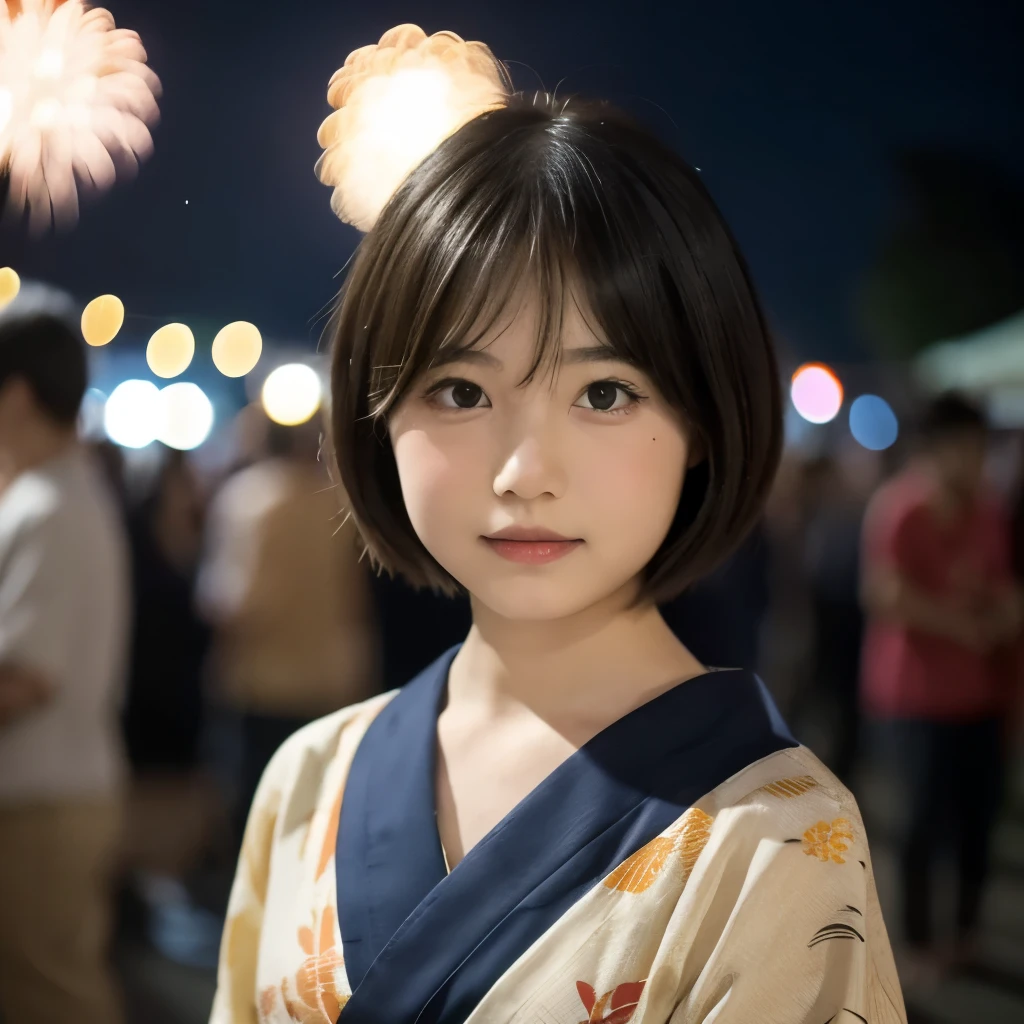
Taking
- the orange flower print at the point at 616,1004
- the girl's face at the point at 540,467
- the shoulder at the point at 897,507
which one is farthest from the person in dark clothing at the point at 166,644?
the shoulder at the point at 897,507

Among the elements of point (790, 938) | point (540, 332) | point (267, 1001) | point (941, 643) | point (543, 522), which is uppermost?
point (540, 332)

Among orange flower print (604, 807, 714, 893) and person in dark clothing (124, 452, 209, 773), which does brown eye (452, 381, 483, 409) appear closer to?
orange flower print (604, 807, 714, 893)

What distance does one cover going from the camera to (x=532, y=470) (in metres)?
0.59

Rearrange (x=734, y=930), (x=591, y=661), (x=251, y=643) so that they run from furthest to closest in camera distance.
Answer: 1. (x=251, y=643)
2. (x=591, y=661)
3. (x=734, y=930)

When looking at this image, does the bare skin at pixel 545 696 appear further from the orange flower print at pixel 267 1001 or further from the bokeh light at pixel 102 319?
the bokeh light at pixel 102 319

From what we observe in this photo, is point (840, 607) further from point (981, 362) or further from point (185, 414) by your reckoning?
point (185, 414)

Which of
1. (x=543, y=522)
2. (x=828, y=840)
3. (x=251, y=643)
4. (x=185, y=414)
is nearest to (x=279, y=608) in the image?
(x=251, y=643)

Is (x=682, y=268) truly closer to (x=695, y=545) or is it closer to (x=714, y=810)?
(x=695, y=545)

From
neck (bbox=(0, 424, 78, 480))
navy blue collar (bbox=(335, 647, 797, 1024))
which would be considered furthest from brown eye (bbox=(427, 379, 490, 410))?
neck (bbox=(0, 424, 78, 480))

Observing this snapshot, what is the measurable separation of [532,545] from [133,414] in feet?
1.45

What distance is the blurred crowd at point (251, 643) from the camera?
2.92 ft

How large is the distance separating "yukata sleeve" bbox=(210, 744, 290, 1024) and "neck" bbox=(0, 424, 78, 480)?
335 millimetres

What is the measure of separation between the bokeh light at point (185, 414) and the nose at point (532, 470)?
15.0 inches

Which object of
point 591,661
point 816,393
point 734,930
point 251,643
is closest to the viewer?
point 734,930
